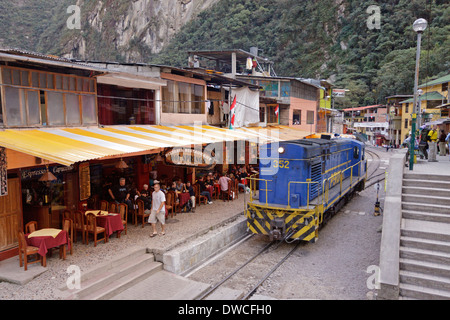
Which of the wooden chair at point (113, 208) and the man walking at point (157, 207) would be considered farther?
the wooden chair at point (113, 208)

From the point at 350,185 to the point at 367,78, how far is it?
157ft

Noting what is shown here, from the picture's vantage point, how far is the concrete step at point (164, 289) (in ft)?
21.3

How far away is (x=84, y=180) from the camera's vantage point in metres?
9.98

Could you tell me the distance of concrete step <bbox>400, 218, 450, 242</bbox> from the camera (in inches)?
258

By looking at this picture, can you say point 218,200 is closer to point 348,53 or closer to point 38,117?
point 38,117

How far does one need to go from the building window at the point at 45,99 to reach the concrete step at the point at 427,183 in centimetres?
923

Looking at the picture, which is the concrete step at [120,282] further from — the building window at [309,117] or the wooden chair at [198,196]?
the building window at [309,117]

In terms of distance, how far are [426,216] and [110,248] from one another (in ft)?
24.8

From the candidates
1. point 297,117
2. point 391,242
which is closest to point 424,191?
point 391,242

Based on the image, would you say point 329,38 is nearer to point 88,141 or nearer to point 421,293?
point 88,141

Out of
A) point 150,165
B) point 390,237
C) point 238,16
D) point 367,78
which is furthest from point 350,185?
point 238,16

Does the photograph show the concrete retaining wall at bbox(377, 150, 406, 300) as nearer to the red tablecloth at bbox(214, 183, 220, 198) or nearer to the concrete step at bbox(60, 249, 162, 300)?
the concrete step at bbox(60, 249, 162, 300)

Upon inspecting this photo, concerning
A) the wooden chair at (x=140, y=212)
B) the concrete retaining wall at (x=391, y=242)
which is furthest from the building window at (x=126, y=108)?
the concrete retaining wall at (x=391, y=242)

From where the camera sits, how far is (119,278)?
22.7 ft
